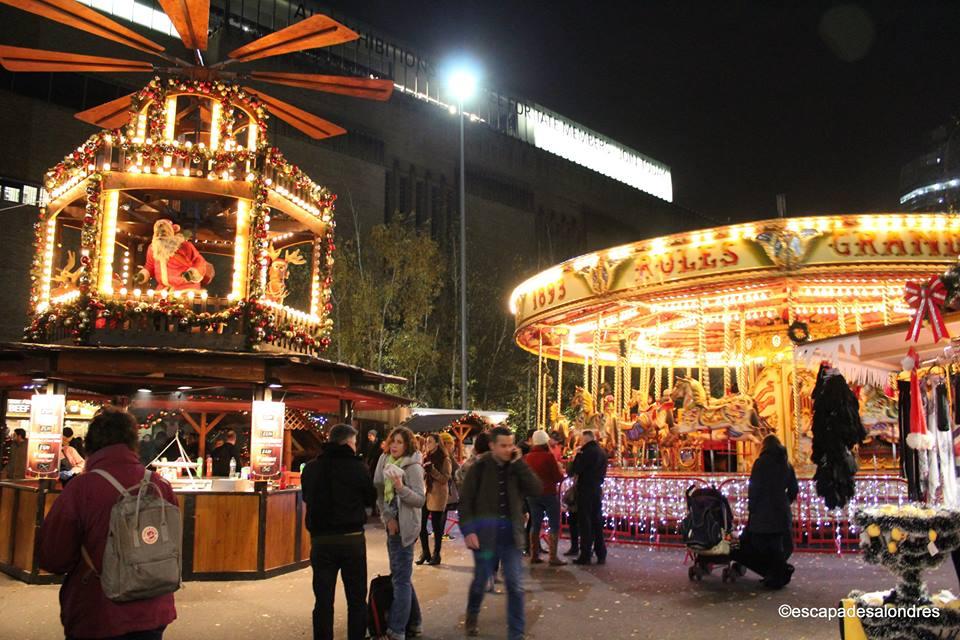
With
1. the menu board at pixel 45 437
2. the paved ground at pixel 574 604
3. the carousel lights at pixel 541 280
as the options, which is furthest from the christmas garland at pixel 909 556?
the carousel lights at pixel 541 280

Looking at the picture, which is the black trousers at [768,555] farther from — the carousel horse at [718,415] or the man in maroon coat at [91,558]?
the man in maroon coat at [91,558]

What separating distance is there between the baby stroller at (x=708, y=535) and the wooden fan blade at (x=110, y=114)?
11640mm

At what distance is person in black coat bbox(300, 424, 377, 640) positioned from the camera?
572 centimetres

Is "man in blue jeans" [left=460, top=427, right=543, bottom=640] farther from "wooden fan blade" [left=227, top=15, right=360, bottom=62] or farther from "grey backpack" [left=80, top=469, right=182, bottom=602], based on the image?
"wooden fan blade" [left=227, top=15, right=360, bottom=62]

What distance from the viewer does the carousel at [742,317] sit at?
39.1ft

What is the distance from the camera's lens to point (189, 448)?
1492cm

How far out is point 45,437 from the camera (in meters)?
10.3

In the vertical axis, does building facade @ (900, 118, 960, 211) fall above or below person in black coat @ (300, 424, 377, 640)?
above

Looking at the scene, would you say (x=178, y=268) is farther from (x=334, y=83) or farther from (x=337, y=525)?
(x=337, y=525)

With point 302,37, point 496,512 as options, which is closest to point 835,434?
point 496,512

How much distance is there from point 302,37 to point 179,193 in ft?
10.7

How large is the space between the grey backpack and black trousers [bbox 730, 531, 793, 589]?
691cm

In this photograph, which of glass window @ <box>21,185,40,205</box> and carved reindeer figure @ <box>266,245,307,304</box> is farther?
glass window @ <box>21,185,40,205</box>

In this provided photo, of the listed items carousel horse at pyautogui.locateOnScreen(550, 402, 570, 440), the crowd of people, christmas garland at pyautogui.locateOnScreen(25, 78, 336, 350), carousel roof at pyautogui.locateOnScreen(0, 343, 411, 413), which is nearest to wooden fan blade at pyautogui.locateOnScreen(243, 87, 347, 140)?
christmas garland at pyautogui.locateOnScreen(25, 78, 336, 350)
